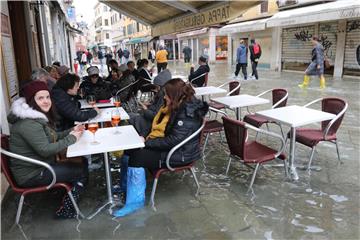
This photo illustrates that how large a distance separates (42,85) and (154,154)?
1191 millimetres

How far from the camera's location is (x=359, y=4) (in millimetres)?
10523

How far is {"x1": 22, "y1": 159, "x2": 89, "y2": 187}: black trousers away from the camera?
273cm

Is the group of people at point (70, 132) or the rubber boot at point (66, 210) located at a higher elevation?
the group of people at point (70, 132)

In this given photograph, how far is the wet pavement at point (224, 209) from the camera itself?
272 centimetres

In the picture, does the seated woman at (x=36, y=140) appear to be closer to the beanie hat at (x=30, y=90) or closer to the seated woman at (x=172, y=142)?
the beanie hat at (x=30, y=90)

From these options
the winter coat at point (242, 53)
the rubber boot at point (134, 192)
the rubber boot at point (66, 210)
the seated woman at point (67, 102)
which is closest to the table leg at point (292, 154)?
the rubber boot at point (134, 192)

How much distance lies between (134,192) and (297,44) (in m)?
14.7

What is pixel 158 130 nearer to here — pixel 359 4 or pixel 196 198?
pixel 196 198

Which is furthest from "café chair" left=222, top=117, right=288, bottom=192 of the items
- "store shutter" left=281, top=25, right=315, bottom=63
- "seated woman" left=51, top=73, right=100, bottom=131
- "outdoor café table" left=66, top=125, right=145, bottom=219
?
"store shutter" left=281, top=25, right=315, bottom=63

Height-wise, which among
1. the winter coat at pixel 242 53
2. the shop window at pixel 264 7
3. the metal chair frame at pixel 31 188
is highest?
the shop window at pixel 264 7

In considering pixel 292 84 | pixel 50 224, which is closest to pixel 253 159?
pixel 50 224

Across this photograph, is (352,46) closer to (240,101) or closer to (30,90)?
(240,101)

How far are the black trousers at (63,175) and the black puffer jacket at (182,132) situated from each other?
0.68m

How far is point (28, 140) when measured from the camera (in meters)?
2.57
